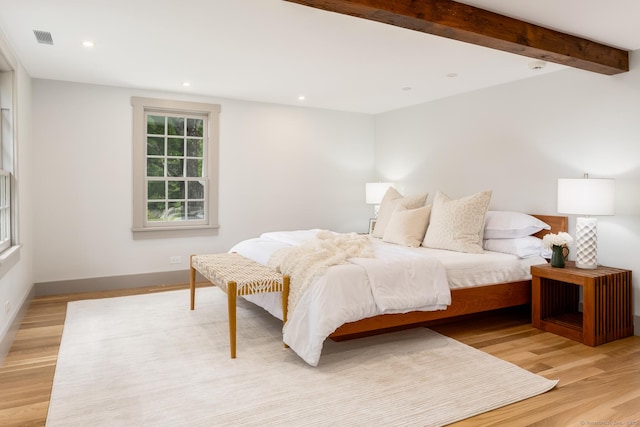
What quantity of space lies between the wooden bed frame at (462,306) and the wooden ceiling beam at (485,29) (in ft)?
4.72

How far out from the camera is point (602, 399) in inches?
95.5

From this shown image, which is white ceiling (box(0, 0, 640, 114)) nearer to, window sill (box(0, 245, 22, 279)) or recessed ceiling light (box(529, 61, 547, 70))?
recessed ceiling light (box(529, 61, 547, 70))

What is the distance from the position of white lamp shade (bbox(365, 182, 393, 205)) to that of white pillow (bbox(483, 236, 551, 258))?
2.04 metres

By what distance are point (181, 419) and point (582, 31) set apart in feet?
11.8

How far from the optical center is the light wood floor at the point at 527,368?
7.31 feet

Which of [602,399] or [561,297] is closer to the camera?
[602,399]

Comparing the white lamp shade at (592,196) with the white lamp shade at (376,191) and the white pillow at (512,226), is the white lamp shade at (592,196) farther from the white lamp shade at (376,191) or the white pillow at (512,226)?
the white lamp shade at (376,191)

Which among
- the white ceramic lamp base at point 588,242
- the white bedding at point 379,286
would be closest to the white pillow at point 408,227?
the white bedding at point 379,286

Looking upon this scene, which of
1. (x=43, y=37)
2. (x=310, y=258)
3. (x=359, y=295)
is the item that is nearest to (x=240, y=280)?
(x=310, y=258)

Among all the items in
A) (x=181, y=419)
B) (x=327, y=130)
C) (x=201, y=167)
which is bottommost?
(x=181, y=419)

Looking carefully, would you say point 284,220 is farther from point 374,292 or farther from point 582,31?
point 582,31

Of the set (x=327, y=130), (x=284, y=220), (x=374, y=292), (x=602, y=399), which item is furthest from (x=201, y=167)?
(x=602, y=399)

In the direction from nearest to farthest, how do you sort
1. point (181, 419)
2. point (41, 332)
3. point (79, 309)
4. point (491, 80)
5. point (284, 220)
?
point (181, 419) → point (41, 332) → point (79, 309) → point (491, 80) → point (284, 220)

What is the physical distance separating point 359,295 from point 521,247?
6.09 feet
